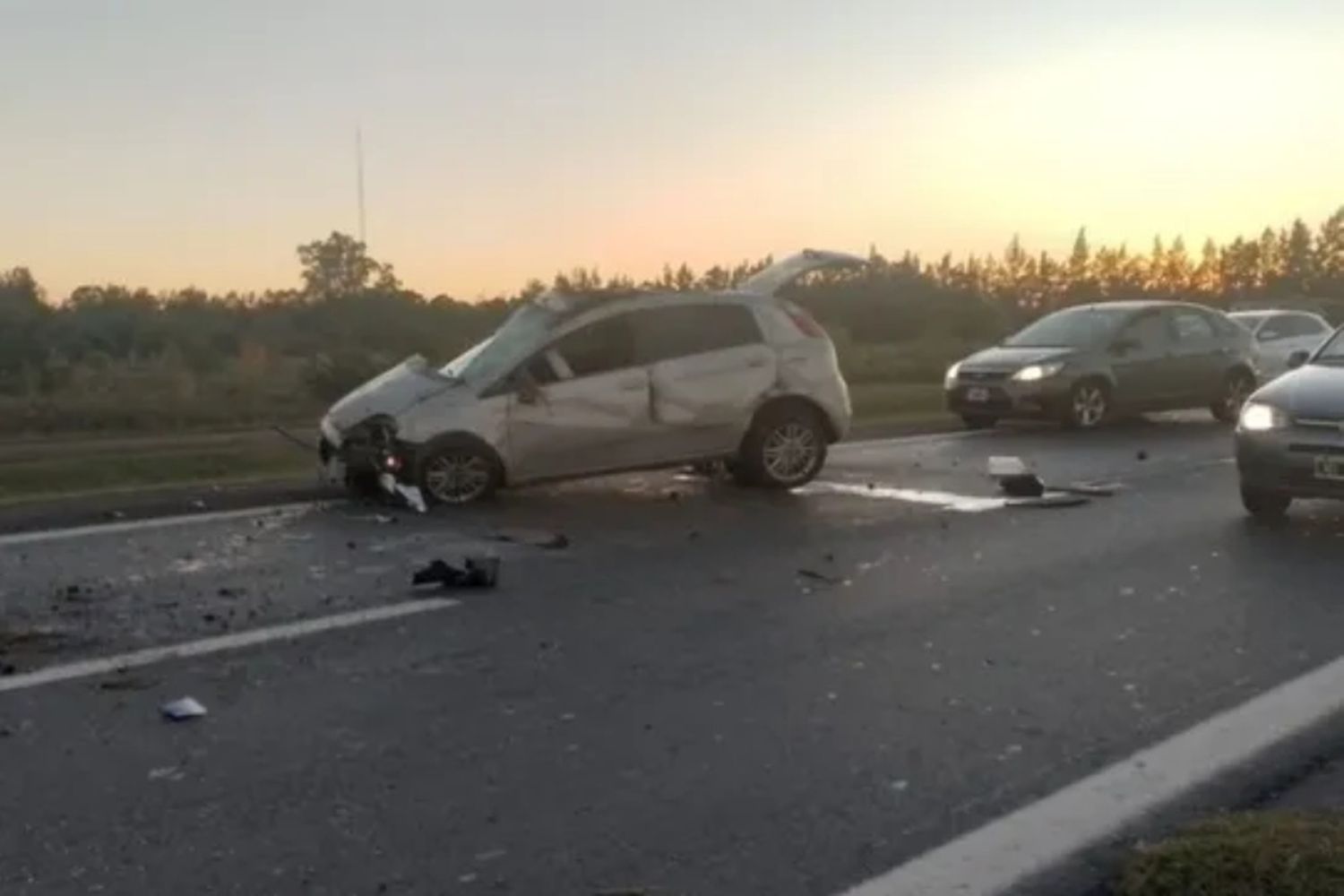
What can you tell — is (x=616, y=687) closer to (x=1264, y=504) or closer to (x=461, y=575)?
(x=461, y=575)

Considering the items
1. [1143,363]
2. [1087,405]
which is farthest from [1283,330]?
[1087,405]

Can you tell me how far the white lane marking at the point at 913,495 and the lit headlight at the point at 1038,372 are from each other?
20.6ft

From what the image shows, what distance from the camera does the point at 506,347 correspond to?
43.7 ft

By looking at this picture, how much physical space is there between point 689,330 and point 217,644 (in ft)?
21.8

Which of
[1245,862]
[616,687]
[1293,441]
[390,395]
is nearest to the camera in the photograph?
[1245,862]

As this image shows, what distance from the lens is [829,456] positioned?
16.5 metres

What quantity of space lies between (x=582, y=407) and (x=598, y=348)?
55 cm

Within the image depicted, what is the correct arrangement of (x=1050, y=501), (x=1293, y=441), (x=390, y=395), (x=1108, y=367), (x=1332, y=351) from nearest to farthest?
1. (x=1293, y=441)
2. (x=1332, y=351)
3. (x=1050, y=501)
4. (x=390, y=395)
5. (x=1108, y=367)

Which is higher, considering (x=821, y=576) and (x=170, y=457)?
(x=170, y=457)

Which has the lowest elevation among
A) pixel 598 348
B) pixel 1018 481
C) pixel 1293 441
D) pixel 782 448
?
pixel 1018 481

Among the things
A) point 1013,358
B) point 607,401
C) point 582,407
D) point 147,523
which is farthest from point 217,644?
point 1013,358

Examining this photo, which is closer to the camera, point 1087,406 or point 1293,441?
point 1293,441

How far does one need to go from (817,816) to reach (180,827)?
206 cm

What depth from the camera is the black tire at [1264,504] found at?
38.2 feet
